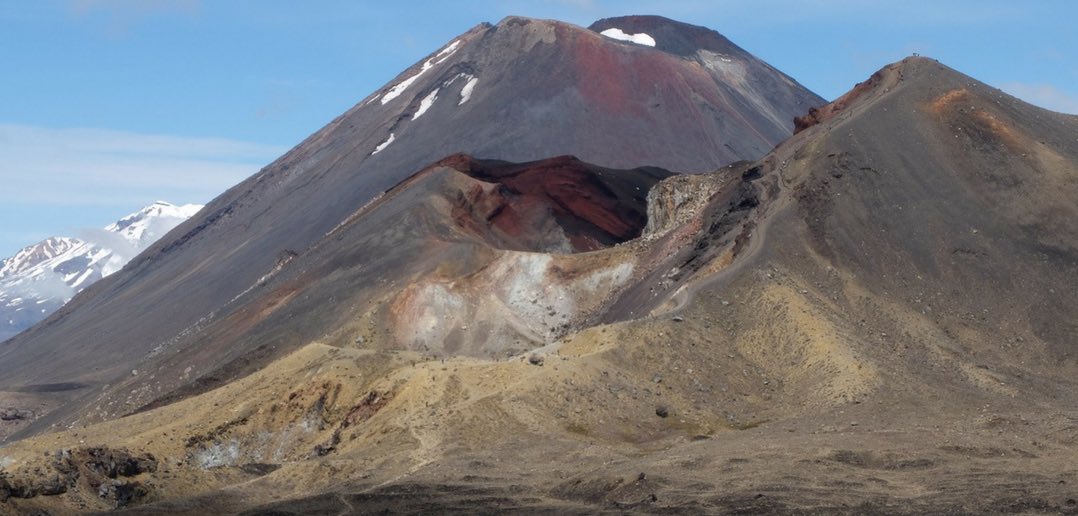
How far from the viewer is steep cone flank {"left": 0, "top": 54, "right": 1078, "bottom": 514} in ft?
181

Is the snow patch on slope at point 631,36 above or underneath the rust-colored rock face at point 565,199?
above

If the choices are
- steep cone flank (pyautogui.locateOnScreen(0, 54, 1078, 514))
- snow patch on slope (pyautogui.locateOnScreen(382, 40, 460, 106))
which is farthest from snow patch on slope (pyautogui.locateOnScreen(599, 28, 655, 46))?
steep cone flank (pyautogui.locateOnScreen(0, 54, 1078, 514))

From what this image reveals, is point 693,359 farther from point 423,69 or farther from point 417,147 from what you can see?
point 423,69

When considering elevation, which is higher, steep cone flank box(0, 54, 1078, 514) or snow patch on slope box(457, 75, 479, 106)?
snow patch on slope box(457, 75, 479, 106)

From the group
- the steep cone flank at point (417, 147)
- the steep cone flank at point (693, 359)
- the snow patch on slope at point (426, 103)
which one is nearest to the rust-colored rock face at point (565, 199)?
the steep cone flank at point (417, 147)

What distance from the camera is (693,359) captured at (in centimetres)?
6856

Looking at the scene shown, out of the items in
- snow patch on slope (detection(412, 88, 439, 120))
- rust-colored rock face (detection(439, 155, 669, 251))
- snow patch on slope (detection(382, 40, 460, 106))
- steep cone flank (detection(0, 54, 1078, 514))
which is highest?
snow patch on slope (detection(382, 40, 460, 106))

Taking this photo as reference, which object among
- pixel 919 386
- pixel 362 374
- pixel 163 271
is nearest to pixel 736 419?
pixel 919 386

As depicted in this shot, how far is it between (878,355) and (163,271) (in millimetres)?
91816

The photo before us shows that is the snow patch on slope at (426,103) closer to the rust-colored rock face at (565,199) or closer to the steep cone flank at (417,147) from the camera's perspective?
the steep cone flank at (417,147)

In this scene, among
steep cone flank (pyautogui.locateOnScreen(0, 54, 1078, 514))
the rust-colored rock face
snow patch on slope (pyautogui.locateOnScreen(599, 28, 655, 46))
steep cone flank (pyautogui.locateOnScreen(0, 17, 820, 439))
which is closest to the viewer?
steep cone flank (pyautogui.locateOnScreen(0, 54, 1078, 514))

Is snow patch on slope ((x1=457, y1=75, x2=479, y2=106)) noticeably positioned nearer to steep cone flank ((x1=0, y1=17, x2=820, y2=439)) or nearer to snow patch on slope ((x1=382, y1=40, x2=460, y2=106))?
steep cone flank ((x1=0, y1=17, x2=820, y2=439))

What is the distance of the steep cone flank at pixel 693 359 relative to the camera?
5519cm

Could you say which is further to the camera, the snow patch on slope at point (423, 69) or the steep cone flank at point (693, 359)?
the snow patch on slope at point (423, 69)
